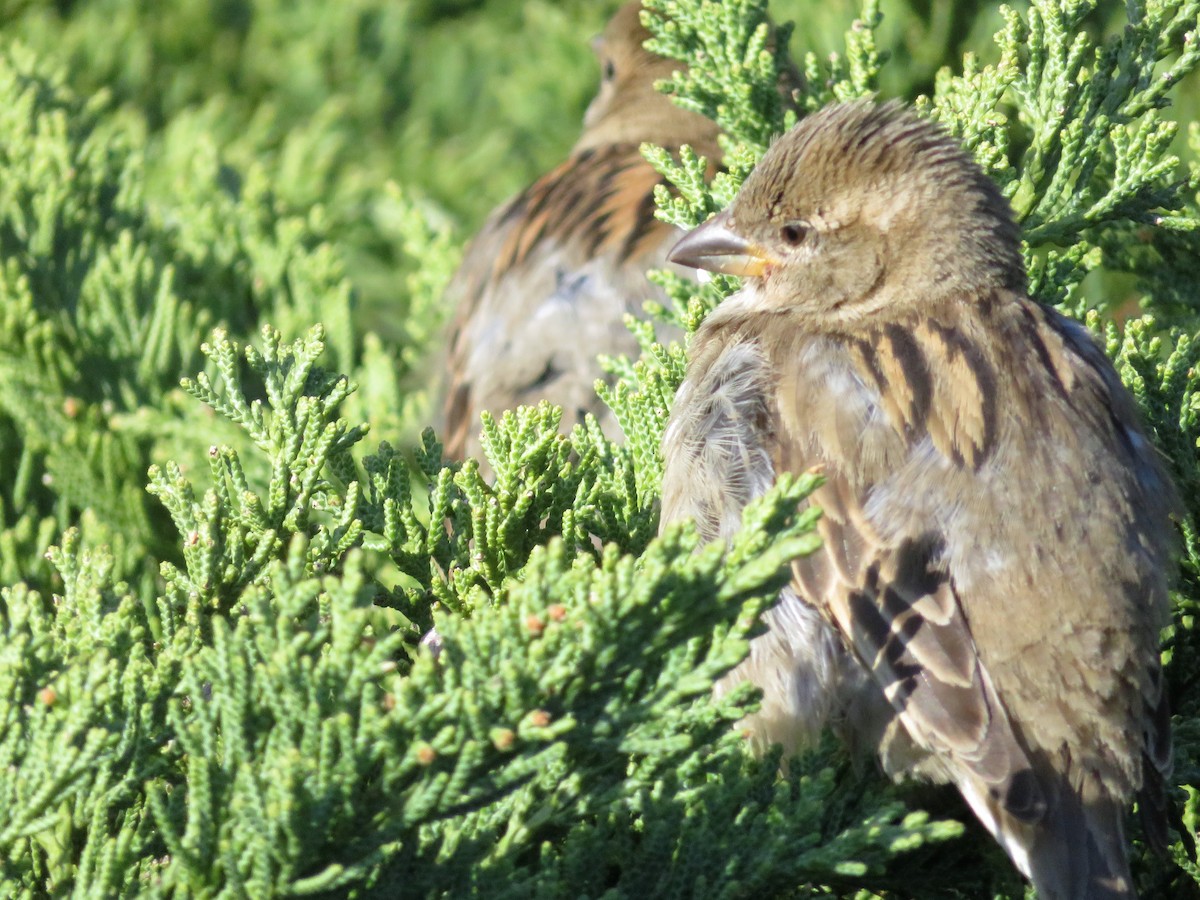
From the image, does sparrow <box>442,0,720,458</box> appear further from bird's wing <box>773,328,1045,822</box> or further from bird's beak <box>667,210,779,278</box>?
bird's wing <box>773,328,1045,822</box>

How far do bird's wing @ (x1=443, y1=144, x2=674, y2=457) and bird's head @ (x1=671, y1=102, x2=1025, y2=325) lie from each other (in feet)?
3.59

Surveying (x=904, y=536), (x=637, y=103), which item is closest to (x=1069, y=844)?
(x=904, y=536)

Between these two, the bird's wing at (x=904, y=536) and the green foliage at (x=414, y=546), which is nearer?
the green foliage at (x=414, y=546)

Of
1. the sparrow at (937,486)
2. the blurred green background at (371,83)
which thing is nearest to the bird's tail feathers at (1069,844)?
the sparrow at (937,486)

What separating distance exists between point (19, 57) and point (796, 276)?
8.48ft

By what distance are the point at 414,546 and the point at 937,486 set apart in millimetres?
873

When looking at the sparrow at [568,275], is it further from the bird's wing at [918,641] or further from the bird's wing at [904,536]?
the bird's wing at [918,641]

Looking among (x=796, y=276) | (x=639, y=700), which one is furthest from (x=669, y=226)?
(x=639, y=700)

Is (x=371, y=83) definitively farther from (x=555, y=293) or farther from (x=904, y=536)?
(x=904, y=536)

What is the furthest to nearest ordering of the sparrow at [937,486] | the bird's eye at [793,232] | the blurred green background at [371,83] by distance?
the blurred green background at [371,83]
the bird's eye at [793,232]
the sparrow at [937,486]

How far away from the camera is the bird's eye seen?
264 centimetres

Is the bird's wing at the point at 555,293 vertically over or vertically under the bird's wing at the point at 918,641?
over

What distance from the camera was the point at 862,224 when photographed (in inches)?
103

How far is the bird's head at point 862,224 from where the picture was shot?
250 centimetres
